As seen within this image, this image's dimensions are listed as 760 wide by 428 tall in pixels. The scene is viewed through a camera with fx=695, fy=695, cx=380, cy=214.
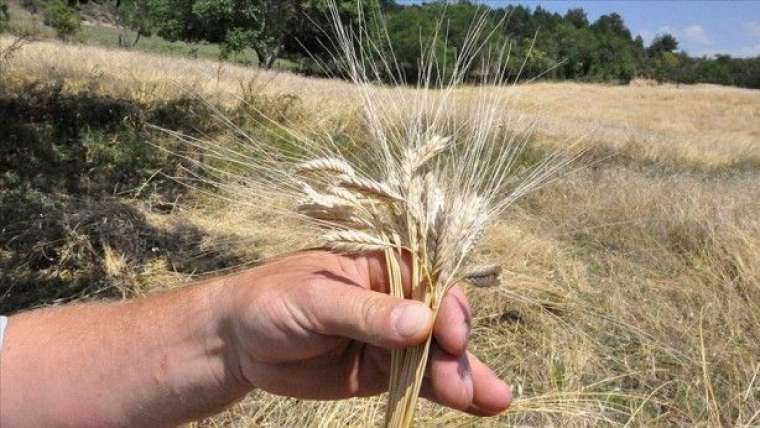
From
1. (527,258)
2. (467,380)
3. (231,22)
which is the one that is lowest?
(527,258)

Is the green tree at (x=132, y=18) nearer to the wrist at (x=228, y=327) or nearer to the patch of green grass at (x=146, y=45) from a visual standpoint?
the patch of green grass at (x=146, y=45)

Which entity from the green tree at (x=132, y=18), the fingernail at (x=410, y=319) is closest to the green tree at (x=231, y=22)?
the green tree at (x=132, y=18)

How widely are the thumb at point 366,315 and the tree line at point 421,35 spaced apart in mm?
796

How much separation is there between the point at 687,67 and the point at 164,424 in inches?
2233

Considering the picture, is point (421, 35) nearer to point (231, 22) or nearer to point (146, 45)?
point (231, 22)

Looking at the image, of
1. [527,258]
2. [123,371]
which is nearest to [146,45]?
[527,258]

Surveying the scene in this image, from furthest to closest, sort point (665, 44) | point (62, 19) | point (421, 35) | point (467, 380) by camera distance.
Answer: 1. point (665, 44)
2. point (62, 19)
3. point (421, 35)
4. point (467, 380)

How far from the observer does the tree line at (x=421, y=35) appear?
2293 millimetres

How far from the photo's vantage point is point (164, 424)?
128 cm

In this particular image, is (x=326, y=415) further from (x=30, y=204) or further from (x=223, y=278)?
(x=30, y=204)

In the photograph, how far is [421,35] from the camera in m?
2.16

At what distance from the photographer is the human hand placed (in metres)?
0.99

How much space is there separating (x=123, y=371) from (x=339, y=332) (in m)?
0.46

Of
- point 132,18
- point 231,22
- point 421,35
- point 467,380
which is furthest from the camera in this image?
point 132,18
